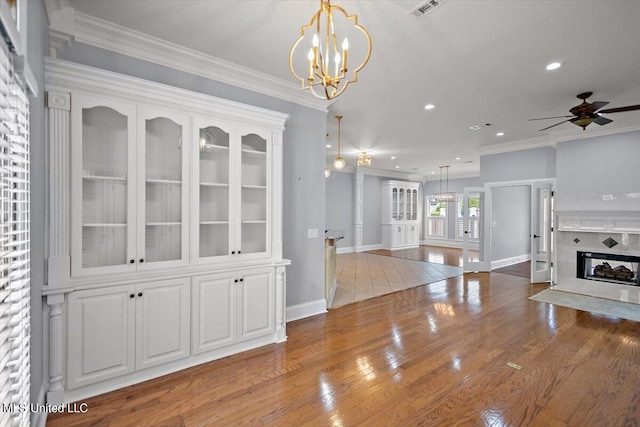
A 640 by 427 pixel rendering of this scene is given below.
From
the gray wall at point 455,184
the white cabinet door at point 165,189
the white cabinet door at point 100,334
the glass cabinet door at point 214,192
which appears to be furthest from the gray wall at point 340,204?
the white cabinet door at point 100,334

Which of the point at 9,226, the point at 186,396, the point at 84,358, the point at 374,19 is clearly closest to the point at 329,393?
the point at 186,396

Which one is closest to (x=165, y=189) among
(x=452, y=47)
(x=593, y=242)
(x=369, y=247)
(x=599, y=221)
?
(x=452, y=47)

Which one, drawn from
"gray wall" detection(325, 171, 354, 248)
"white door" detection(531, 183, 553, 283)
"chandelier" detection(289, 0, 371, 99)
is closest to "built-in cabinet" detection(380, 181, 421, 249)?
"gray wall" detection(325, 171, 354, 248)

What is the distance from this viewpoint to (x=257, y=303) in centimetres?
315

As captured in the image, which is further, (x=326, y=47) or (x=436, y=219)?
(x=436, y=219)

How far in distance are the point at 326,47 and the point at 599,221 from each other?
19.8ft

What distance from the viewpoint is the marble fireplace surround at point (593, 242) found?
4.95 metres

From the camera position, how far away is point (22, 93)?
4.76 ft

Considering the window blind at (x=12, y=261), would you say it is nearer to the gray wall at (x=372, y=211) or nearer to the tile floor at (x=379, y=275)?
the tile floor at (x=379, y=275)

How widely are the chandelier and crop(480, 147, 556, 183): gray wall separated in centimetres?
511

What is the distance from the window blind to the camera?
3.93 feet

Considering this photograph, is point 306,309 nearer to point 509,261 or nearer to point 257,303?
point 257,303

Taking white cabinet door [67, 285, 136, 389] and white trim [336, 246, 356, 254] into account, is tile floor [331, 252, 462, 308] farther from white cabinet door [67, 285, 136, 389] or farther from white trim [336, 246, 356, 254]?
white cabinet door [67, 285, 136, 389]

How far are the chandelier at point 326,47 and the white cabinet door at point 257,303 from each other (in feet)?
6.14
